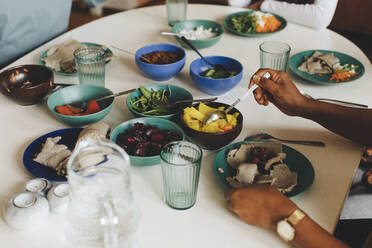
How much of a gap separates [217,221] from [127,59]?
109 cm

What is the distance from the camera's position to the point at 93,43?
73.9 inches

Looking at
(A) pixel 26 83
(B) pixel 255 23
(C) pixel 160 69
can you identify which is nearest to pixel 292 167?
(C) pixel 160 69

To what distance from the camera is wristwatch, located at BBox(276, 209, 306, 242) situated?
0.89 meters

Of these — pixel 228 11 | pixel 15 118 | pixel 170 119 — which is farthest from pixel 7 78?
pixel 228 11

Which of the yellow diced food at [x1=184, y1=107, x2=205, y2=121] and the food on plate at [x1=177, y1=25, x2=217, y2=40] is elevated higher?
the yellow diced food at [x1=184, y1=107, x2=205, y2=121]

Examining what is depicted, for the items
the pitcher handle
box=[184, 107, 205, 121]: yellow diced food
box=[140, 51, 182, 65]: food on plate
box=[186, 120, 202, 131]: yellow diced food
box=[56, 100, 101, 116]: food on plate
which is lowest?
box=[56, 100, 101, 116]: food on plate

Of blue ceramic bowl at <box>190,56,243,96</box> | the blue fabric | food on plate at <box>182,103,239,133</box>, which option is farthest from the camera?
the blue fabric

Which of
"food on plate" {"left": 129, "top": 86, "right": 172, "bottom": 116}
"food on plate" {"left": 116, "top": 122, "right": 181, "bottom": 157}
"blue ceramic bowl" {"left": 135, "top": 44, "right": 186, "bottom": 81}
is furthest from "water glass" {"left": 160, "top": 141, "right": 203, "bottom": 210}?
"blue ceramic bowl" {"left": 135, "top": 44, "right": 186, "bottom": 81}

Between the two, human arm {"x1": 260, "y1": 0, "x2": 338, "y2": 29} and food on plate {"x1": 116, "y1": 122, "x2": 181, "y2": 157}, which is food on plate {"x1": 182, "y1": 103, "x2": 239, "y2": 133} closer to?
food on plate {"x1": 116, "y1": 122, "x2": 181, "y2": 157}

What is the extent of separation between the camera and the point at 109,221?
2.48 ft

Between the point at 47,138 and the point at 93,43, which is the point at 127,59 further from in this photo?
the point at 47,138

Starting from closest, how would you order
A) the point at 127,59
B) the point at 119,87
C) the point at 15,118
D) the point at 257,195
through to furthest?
the point at 257,195, the point at 15,118, the point at 119,87, the point at 127,59

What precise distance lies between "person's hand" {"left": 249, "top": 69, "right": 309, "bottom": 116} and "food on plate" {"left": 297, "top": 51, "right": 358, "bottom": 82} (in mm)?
353

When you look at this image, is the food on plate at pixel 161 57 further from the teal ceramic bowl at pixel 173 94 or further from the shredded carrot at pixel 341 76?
the shredded carrot at pixel 341 76
